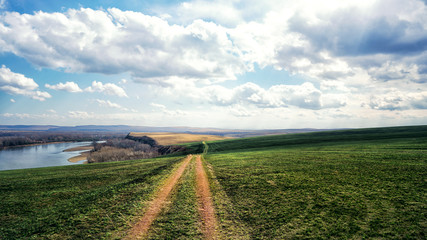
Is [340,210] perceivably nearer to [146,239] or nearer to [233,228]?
[233,228]

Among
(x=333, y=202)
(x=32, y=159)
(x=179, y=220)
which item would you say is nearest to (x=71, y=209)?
(x=179, y=220)

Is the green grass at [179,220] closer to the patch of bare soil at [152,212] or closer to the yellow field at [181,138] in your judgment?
the patch of bare soil at [152,212]

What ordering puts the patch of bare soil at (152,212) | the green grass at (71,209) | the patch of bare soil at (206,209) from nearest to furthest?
the patch of bare soil at (206,209), the patch of bare soil at (152,212), the green grass at (71,209)

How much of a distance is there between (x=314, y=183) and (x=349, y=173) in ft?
12.4

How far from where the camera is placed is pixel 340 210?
8750mm

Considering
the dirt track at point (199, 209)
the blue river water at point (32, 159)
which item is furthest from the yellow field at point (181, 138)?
the dirt track at point (199, 209)

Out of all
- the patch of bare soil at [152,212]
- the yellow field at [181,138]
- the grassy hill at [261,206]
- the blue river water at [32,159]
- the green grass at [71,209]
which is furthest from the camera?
the yellow field at [181,138]

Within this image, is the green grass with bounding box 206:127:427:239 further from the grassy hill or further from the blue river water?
the blue river water

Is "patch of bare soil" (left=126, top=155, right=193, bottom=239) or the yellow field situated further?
the yellow field

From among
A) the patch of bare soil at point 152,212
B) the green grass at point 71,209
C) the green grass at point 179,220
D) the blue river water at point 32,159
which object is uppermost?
the green grass at point 179,220

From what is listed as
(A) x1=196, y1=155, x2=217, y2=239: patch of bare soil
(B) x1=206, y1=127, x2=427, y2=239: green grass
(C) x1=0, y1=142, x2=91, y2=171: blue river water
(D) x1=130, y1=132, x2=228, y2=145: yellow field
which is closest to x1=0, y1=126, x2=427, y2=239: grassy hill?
(B) x1=206, y1=127, x2=427, y2=239: green grass

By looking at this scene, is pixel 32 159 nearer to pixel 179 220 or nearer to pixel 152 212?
pixel 152 212

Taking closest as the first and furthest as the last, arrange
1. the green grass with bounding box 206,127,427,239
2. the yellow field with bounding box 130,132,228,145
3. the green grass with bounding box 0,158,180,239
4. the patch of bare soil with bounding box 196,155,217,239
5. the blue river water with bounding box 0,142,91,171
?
the green grass with bounding box 206,127,427,239, the patch of bare soil with bounding box 196,155,217,239, the green grass with bounding box 0,158,180,239, the blue river water with bounding box 0,142,91,171, the yellow field with bounding box 130,132,228,145

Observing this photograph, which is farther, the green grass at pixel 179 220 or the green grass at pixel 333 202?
the green grass at pixel 179 220
